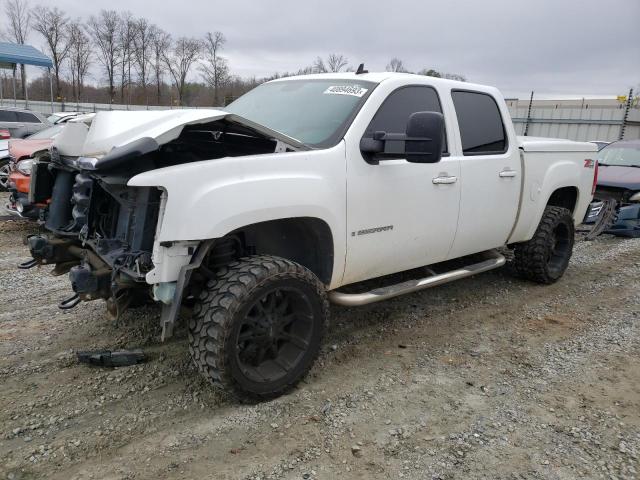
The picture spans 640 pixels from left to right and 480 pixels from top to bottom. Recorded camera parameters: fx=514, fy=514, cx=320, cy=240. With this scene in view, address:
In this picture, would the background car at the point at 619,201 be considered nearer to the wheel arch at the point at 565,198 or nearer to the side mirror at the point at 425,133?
the wheel arch at the point at 565,198

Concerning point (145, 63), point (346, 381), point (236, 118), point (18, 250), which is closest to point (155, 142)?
point (236, 118)

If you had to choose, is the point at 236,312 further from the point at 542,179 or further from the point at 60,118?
the point at 60,118

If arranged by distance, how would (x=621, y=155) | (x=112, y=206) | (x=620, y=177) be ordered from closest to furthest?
(x=112, y=206) < (x=620, y=177) < (x=621, y=155)

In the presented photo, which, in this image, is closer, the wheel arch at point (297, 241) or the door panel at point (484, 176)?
the wheel arch at point (297, 241)

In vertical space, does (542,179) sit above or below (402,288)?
above

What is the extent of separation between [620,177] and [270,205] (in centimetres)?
791

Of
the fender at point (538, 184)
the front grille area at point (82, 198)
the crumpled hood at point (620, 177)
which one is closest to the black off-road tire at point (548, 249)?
the fender at point (538, 184)

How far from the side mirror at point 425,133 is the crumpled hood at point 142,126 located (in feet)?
2.24

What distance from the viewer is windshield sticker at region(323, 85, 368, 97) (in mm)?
3650

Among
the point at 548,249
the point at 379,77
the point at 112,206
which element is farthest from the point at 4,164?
the point at 548,249

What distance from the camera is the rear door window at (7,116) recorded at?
51.6 ft

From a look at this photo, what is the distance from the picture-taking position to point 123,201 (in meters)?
2.95

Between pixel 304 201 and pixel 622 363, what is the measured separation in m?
2.79

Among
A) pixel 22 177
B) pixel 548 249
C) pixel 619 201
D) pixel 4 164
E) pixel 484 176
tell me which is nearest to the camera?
pixel 484 176
